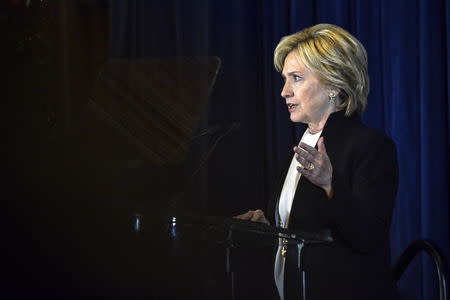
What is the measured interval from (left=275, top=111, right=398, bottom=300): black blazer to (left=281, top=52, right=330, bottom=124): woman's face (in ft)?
0.37

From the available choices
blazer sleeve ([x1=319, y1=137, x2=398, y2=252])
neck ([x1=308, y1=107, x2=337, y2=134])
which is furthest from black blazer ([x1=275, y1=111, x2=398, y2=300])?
neck ([x1=308, y1=107, x2=337, y2=134])

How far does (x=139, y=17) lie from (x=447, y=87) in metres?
1.47

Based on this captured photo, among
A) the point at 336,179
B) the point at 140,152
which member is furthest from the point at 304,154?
the point at 140,152

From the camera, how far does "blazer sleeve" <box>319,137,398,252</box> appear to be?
154 centimetres

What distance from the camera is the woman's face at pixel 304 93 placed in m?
1.93

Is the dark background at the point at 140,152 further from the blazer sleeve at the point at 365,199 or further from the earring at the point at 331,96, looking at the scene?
the earring at the point at 331,96

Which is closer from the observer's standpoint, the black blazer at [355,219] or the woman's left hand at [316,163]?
the woman's left hand at [316,163]

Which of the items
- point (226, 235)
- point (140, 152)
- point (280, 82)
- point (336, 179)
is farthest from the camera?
point (280, 82)

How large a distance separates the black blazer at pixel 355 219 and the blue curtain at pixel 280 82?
685 mm

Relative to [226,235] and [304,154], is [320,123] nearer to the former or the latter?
[304,154]

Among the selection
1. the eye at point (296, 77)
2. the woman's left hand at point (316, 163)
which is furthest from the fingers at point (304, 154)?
the eye at point (296, 77)

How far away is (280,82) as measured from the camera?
2896mm

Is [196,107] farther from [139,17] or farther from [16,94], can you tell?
[16,94]

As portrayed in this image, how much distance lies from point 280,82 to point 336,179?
1444 millimetres
